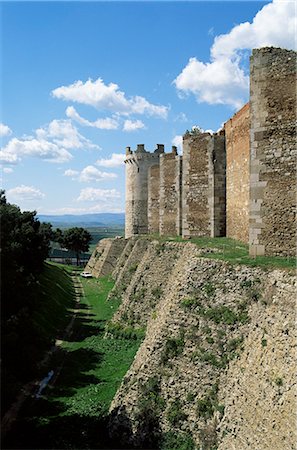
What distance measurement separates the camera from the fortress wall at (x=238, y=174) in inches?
698

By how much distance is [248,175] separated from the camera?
17203 mm

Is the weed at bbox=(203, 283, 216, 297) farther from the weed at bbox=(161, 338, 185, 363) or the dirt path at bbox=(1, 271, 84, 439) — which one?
the dirt path at bbox=(1, 271, 84, 439)

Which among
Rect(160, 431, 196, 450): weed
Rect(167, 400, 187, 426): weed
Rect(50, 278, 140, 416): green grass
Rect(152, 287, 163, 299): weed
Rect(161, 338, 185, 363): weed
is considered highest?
Rect(152, 287, 163, 299): weed

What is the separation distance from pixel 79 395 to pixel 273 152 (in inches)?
444

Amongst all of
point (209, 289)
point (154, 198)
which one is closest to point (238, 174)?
point (209, 289)

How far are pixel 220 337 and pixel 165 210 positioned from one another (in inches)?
683

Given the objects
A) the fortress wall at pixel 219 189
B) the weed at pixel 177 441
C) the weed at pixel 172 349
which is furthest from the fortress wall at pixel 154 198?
the weed at pixel 177 441

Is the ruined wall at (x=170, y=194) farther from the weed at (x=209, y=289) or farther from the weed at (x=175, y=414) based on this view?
the weed at (x=175, y=414)

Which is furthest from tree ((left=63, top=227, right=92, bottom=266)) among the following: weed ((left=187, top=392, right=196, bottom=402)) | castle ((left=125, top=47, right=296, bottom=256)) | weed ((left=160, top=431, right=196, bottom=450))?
weed ((left=160, top=431, right=196, bottom=450))

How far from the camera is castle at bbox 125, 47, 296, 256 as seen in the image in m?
12.2

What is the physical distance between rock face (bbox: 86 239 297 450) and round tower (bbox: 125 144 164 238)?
23.9m

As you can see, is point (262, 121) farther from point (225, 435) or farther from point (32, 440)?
point (32, 440)

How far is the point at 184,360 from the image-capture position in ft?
40.0

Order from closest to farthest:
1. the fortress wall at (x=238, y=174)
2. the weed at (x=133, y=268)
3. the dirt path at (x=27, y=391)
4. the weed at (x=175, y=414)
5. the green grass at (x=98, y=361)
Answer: the weed at (x=175, y=414), the dirt path at (x=27, y=391), the green grass at (x=98, y=361), the fortress wall at (x=238, y=174), the weed at (x=133, y=268)
